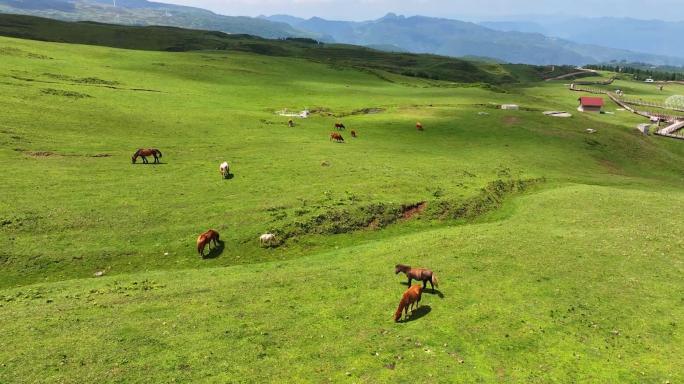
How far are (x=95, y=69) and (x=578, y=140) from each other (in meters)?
86.3

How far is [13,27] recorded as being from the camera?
6634 inches

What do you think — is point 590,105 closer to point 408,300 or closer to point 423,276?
point 423,276

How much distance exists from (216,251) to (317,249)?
7546 mm

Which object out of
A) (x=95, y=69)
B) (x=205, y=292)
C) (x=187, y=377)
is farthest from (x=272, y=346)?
(x=95, y=69)

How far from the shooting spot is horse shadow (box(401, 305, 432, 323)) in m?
21.2

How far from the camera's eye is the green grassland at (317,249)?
18.3 meters

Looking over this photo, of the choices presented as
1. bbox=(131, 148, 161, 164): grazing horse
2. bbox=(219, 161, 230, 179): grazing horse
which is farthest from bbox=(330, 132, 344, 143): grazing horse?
bbox=(131, 148, 161, 164): grazing horse

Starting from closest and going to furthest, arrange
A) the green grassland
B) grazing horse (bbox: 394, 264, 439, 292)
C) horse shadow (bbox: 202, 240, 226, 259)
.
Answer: the green grassland → grazing horse (bbox: 394, 264, 439, 292) → horse shadow (bbox: 202, 240, 226, 259)

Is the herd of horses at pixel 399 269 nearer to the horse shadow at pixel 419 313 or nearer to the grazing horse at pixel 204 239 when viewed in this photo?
the grazing horse at pixel 204 239

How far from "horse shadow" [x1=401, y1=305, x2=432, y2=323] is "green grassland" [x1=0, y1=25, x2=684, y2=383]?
21cm

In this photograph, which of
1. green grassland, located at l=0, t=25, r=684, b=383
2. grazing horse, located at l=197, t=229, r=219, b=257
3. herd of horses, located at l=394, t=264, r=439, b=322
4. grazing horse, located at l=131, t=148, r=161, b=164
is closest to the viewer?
green grassland, located at l=0, t=25, r=684, b=383

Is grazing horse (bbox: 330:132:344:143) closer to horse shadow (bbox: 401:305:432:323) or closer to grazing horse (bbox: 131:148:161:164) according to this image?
grazing horse (bbox: 131:148:161:164)

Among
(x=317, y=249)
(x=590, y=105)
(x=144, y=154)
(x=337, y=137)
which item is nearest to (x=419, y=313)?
(x=317, y=249)

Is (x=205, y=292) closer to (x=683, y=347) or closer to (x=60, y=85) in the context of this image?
(x=683, y=347)
